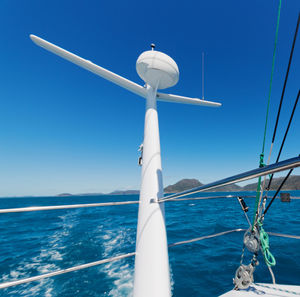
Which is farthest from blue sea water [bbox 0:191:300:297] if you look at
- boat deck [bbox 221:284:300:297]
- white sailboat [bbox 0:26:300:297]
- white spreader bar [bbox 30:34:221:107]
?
white spreader bar [bbox 30:34:221:107]

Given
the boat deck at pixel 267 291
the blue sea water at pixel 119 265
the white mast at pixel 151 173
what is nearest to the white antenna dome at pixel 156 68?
the white mast at pixel 151 173

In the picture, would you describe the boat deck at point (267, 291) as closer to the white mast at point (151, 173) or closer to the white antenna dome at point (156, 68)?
the white mast at point (151, 173)

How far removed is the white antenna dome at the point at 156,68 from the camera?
2.50m

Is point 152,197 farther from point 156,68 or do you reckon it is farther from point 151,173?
point 156,68

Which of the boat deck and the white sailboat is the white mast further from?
the boat deck

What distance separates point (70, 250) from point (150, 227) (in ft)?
19.5

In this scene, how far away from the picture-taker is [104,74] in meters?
2.50

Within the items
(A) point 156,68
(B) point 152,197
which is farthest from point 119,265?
(A) point 156,68

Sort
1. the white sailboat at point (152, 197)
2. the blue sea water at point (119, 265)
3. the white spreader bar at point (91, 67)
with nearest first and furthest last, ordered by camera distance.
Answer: the white sailboat at point (152, 197)
the white spreader bar at point (91, 67)
the blue sea water at point (119, 265)

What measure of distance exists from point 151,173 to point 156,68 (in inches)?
65.4

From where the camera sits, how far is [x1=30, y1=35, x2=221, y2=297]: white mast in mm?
1691

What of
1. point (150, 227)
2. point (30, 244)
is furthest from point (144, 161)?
point (30, 244)

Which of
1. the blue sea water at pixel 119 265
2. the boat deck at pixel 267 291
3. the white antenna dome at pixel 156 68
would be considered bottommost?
the blue sea water at pixel 119 265

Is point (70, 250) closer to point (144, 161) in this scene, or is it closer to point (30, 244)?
point (30, 244)
